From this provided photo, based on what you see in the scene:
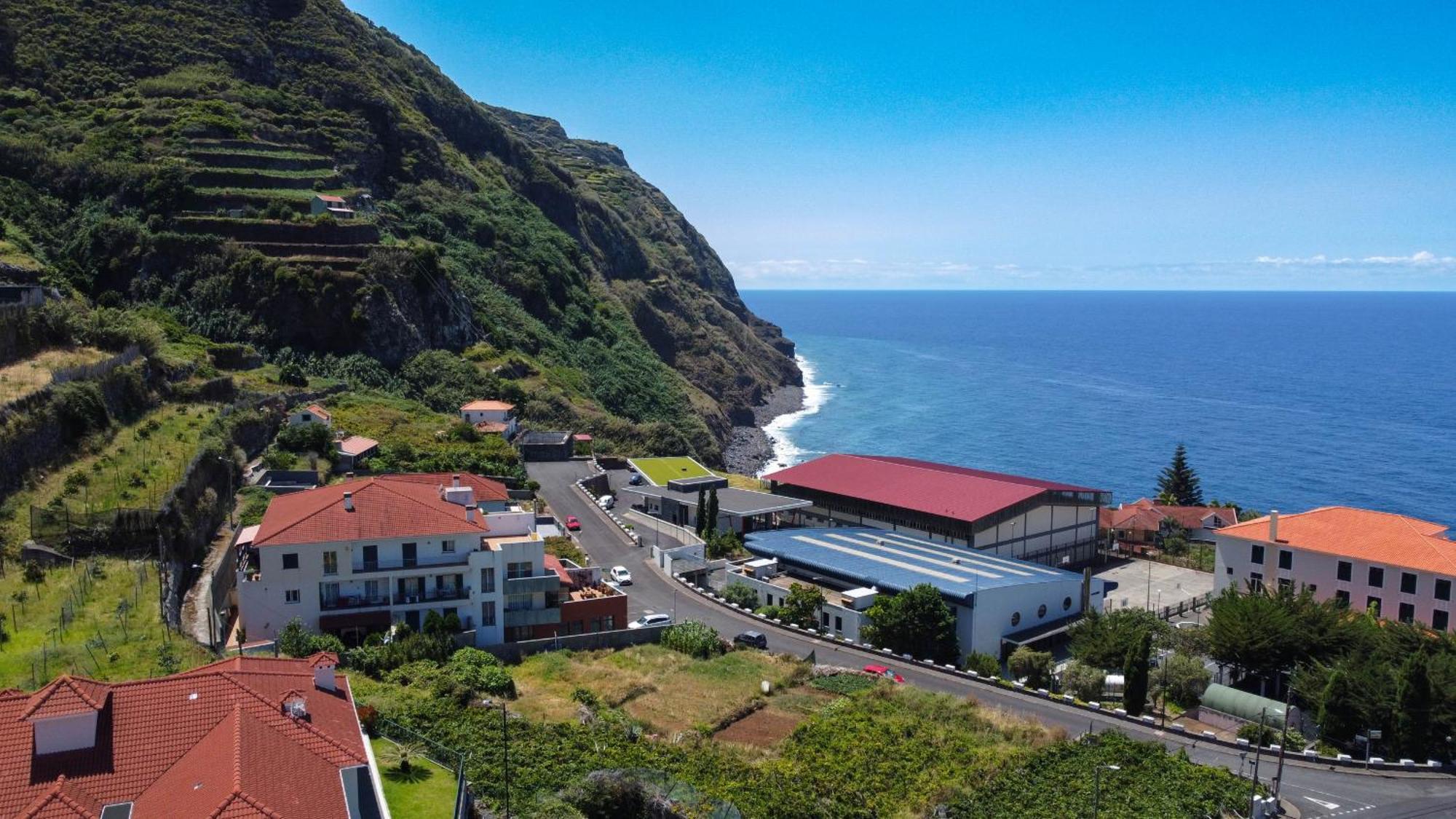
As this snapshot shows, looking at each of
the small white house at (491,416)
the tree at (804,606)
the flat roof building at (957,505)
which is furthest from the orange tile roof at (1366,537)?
the small white house at (491,416)

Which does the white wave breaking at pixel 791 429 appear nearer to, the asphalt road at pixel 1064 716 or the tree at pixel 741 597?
the asphalt road at pixel 1064 716

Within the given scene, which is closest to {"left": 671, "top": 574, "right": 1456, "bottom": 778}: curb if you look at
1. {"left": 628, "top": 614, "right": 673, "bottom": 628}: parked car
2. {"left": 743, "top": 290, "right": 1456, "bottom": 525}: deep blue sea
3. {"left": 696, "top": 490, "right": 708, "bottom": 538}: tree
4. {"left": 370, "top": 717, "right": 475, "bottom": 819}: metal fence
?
{"left": 628, "top": 614, "right": 673, "bottom": 628}: parked car

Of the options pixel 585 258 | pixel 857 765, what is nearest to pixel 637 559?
pixel 857 765

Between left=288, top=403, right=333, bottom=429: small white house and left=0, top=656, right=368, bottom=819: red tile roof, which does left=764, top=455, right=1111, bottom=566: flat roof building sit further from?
left=0, top=656, right=368, bottom=819: red tile roof

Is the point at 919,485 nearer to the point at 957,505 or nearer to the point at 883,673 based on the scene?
the point at 957,505

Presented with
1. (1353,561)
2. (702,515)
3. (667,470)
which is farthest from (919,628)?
(667,470)

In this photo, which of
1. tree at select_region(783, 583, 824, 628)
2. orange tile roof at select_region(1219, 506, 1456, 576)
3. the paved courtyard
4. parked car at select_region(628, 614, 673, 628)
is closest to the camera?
parked car at select_region(628, 614, 673, 628)

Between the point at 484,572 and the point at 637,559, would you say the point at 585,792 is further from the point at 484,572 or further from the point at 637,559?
the point at 637,559
